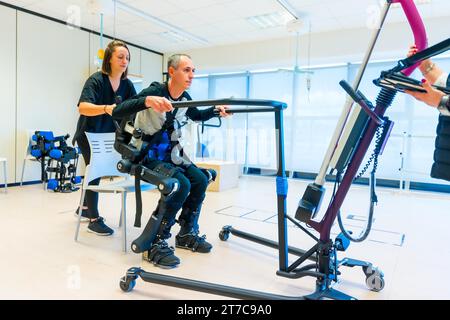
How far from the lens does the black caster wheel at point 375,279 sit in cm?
163

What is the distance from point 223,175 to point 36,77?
3.24 meters

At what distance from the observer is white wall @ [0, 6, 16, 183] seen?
15.3ft

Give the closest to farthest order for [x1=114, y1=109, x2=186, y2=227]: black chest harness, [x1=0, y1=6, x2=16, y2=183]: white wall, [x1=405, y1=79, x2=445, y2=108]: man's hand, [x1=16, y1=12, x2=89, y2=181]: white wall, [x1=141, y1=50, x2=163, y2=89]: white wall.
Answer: [x1=405, y1=79, x2=445, y2=108]: man's hand
[x1=114, y1=109, x2=186, y2=227]: black chest harness
[x1=0, y1=6, x2=16, y2=183]: white wall
[x1=16, y1=12, x2=89, y2=181]: white wall
[x1=141, y1=50, x2=163, y2=89]: white wall

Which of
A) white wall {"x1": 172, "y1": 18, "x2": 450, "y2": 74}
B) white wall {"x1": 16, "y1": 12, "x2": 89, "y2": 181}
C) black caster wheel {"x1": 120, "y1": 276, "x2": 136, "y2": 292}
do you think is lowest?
black caster wheel {"x1": 120, "y1": 276, "x2": 136, "y2": 292}

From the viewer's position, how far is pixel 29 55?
4.99 meters

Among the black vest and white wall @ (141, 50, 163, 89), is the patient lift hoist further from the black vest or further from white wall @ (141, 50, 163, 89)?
white wall @ (141, 50, 163, 89)

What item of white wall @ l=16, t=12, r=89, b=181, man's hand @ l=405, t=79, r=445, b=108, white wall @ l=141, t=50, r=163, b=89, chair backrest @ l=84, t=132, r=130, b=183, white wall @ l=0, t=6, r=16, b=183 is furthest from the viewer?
white wall @ l=141, t=50, r=163, b=89

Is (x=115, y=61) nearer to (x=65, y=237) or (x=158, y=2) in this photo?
(x=65, y=237)

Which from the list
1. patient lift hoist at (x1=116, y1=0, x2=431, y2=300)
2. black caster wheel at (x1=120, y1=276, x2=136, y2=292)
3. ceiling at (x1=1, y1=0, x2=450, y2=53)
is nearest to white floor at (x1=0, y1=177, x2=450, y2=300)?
black caster wheel at (x1=120, y1=276, x2=136, y2=292)

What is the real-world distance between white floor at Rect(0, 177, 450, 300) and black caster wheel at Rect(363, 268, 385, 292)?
0.11 ft

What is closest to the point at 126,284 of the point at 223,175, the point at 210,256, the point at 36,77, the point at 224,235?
the point at 210,256

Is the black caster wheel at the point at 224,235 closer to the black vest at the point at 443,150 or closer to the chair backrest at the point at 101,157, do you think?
the chair backrest at the point at 101,157
